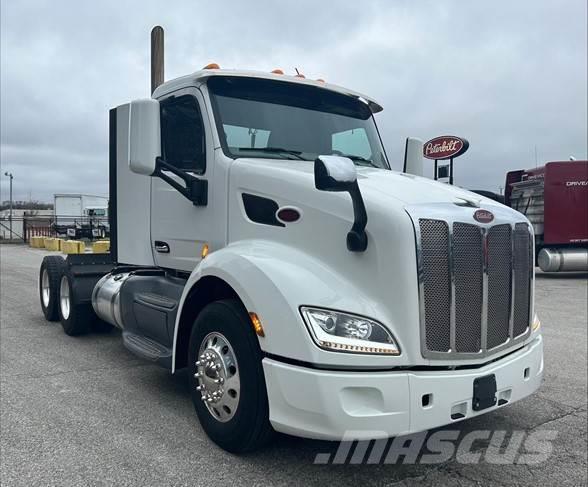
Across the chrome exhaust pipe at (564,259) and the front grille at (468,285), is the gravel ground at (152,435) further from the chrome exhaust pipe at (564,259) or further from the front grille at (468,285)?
the chrome exhaust pipe at (564,259)

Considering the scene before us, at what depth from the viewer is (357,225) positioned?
3.31 m

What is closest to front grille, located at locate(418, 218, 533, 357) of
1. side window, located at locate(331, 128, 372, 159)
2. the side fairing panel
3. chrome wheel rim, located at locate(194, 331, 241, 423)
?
chrome wheel rim, located at locate(194, 331, 241, 423)

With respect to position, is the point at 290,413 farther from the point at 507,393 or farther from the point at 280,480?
the point at 507,393

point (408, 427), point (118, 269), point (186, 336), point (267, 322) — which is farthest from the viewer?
point (118, 269)

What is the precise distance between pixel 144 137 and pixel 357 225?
191 cm

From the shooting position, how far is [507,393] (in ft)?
11.5

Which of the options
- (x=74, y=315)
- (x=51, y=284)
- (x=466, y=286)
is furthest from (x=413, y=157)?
(x=51, y=284)

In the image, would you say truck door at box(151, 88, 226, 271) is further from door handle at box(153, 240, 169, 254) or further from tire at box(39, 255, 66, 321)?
tire at box(39, 255, 66, 321)

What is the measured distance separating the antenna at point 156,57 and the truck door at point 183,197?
4.48m

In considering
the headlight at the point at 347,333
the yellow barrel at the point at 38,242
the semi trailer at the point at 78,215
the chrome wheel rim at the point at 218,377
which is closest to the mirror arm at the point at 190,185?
the chrome wheel rim at the point at 218,377

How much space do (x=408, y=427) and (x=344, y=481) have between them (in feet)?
2.16

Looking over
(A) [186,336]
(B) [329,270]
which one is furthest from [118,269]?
(B) [329,270]

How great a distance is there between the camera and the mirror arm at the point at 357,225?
3264 millimetres

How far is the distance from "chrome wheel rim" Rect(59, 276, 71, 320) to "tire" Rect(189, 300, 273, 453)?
4.08m
